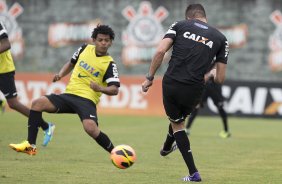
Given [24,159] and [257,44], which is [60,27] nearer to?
[257,44]

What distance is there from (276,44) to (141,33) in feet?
19.2

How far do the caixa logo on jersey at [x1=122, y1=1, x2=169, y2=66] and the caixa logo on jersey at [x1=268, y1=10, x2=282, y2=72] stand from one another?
15.6ft

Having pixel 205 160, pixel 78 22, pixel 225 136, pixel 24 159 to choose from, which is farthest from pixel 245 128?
pixel 78 22

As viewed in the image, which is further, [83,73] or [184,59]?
[83,73]

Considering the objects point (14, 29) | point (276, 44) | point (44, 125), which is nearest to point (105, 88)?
point (44, 125)

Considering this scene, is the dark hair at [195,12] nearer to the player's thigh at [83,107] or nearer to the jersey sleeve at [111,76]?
the jersey sleeve at [111,76]

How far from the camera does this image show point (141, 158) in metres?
13.0

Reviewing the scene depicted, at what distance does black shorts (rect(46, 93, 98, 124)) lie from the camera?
11130mm

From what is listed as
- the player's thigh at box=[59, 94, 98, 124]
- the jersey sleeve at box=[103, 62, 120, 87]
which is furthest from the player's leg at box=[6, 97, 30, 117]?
the jersey sleeve at box=[103, 62, 120, 87]

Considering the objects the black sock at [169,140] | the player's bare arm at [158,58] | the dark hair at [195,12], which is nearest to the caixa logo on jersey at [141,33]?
the black sock at [169,140]

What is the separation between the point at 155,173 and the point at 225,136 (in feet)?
26.0

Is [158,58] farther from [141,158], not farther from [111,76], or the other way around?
[141,158]

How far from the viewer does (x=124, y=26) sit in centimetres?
3278

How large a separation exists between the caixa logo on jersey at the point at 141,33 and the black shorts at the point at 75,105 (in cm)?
2133
